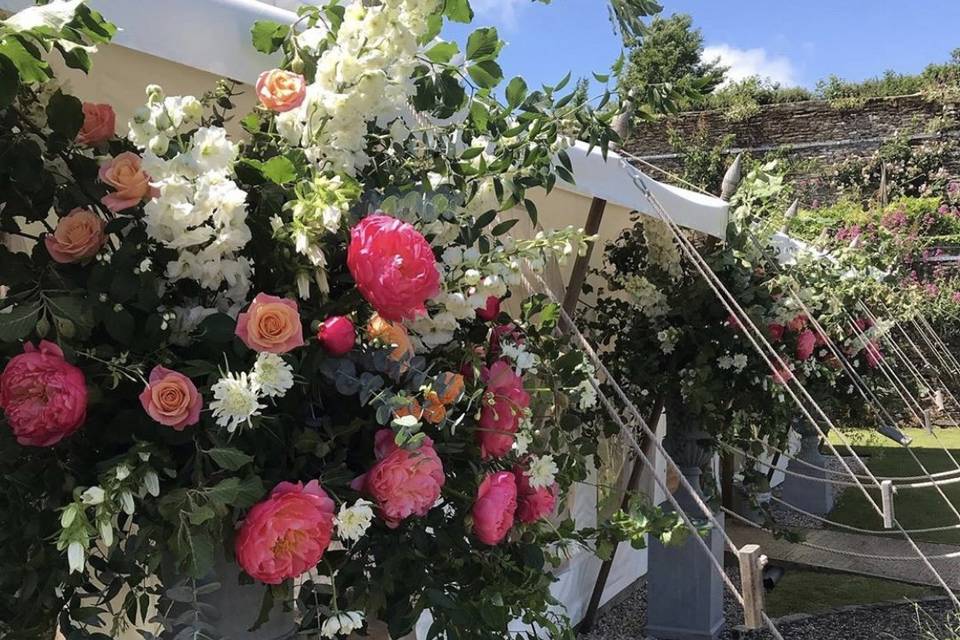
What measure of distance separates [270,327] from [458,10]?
1.52ft

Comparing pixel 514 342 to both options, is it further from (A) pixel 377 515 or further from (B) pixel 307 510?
(B) pixel 307 510

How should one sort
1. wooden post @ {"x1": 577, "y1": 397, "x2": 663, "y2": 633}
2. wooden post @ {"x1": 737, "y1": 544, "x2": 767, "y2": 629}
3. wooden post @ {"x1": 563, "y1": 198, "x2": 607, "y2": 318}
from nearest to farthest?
wooden post @ {"x1": 737, "y1": 544, "x2": 767, "y2": 629} < wooden post @ {"x1": 563, "y1": 198, "x2": 607, "y2": 318} < wooden post @ {"x1": 577, "y1": 397, "x2": 663, "y2": 633}

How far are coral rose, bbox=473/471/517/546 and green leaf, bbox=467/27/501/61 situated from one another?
0.54 metres

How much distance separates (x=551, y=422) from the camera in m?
1.47

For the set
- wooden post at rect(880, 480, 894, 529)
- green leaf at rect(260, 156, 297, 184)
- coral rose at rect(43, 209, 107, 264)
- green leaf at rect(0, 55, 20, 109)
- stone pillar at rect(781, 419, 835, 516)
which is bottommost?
stone pillar at rect(781, 419, 835, 516)

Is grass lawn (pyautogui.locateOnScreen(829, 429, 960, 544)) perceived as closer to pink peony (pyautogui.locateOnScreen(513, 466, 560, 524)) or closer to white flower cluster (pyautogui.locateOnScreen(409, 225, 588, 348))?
pink peony (pyautogui.locateOnScreen(513, 466, 560, 524))

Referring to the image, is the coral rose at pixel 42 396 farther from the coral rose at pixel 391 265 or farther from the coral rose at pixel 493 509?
the coral rose at pixel 493 509

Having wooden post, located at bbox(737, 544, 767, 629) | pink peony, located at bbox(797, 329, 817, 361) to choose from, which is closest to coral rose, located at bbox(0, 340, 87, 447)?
wooden post, located at bbox(737, 544, 767, 629)

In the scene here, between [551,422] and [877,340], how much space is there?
338cm

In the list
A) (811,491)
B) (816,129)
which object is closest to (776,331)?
(811,491)

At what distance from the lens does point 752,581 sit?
1.49 meters

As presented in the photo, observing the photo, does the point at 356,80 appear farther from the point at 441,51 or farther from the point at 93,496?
the point at 93,496

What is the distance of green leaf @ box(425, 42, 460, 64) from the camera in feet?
3.40

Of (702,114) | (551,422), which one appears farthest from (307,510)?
(702,114)
